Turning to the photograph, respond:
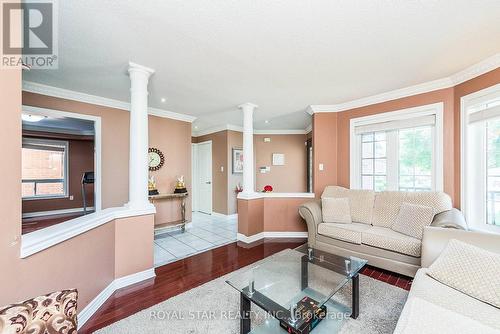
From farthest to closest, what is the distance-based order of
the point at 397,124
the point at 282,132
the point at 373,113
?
the point at 282,132
the point at 373,113
the point at 397,124

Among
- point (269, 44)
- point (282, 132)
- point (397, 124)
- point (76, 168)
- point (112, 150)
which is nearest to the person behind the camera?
point (269, 44)

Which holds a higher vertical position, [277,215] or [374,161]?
[374,161]

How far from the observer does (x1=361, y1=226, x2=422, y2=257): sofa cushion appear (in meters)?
2.28

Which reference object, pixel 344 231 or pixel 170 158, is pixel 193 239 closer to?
pixel 170 158

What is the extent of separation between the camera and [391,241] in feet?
7.91

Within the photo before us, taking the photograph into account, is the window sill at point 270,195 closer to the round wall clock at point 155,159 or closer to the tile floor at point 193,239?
the tile floor at point 193,239

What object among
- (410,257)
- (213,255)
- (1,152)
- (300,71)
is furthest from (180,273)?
(300,71)

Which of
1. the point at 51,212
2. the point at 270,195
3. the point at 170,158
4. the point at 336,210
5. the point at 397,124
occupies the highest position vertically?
the point at 397,124

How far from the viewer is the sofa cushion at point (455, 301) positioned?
121 cm

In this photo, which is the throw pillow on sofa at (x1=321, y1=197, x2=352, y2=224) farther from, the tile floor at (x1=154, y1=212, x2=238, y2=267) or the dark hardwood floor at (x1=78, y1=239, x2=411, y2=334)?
the tile floor at (x1=154, y1=212, x2=238, y2=267)

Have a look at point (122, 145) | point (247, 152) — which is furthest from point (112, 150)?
point (247, 152)

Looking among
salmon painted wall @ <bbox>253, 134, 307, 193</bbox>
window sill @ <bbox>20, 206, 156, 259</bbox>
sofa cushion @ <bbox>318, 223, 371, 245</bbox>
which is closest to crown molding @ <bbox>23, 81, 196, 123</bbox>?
window sill @ <bbox>20, 206, 156, 259</bbox>

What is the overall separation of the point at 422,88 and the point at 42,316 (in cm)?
422

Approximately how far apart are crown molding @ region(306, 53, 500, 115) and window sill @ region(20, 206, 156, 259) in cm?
336
